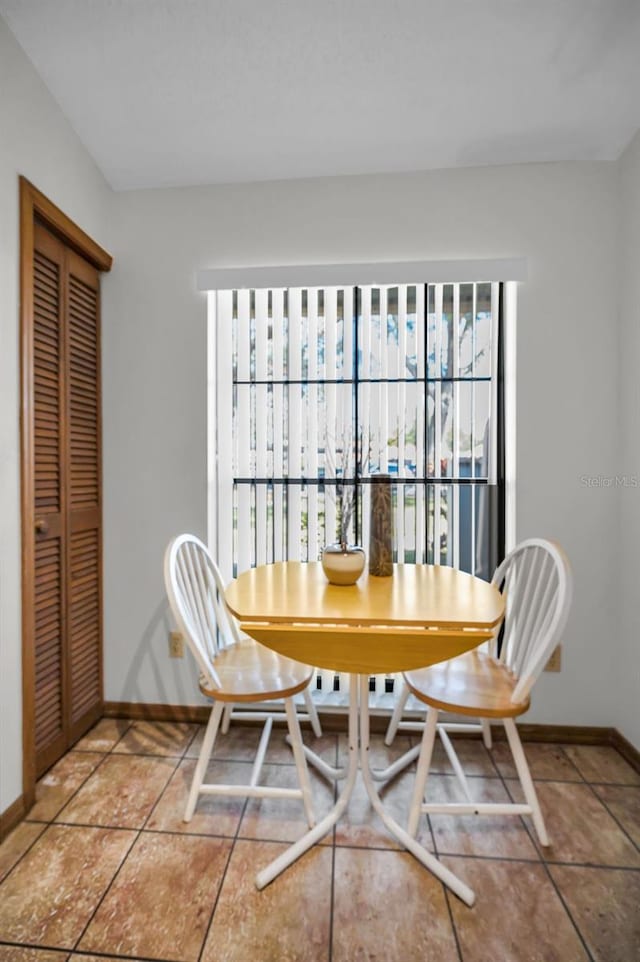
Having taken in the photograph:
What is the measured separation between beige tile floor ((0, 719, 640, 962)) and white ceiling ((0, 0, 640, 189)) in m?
2.37

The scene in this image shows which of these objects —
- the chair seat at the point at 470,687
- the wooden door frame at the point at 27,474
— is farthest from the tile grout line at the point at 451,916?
the wooden door frame at the point at 27,474

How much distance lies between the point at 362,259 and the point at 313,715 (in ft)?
6.17

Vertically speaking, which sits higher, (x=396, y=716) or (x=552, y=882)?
(x=396, y=716)

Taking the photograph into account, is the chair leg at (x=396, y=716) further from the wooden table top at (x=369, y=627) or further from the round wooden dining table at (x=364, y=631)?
the wooden table top at (x=369, y=627)

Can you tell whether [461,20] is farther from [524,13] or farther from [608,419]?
[608,419]

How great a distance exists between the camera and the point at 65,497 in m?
1.85

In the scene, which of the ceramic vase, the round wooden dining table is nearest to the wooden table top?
the round wooden dining table

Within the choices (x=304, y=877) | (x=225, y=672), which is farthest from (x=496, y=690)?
→ (x=225, y=672)

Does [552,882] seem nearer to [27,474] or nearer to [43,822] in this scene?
[43,822]

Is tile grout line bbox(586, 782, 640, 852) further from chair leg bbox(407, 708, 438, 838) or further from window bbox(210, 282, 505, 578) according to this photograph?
window bbox(210, 282, 505, 578)

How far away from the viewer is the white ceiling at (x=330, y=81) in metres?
1.37

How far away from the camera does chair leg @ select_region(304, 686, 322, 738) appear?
1854mm

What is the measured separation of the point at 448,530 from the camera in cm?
211

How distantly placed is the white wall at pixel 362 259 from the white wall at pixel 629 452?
0.04m
